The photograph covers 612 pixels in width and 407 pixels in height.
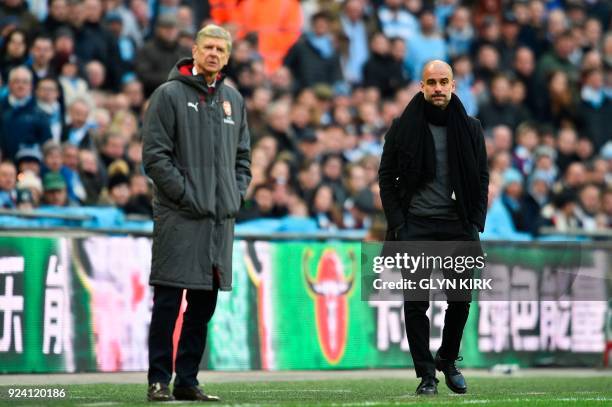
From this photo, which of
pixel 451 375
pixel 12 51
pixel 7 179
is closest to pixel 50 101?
pixel 12 51

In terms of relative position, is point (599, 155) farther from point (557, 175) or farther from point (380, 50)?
point (380, 50)

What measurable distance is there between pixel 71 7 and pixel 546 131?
774 cm

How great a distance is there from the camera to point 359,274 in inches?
591

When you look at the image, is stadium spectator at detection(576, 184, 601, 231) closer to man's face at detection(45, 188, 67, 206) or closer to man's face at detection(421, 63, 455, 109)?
man's face at detection(45, 188, 67, 206)

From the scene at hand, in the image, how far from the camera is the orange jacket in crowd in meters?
20.0

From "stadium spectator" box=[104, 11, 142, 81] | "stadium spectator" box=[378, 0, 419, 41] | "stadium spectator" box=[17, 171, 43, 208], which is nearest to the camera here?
"stadium spectator" box=[17, 171, 43, 208]

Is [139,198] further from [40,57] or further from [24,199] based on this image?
[40,57]

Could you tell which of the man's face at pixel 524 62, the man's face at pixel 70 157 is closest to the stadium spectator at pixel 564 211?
the man's face at pixel 524 62

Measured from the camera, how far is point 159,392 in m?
9.02

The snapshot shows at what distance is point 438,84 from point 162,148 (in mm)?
2134

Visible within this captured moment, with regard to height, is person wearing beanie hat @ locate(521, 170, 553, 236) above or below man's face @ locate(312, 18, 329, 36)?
below

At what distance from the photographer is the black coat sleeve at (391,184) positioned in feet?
33.1

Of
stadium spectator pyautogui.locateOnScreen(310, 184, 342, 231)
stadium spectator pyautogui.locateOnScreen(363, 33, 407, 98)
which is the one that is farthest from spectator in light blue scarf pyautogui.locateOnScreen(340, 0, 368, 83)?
stadium spectator pyautogui.locateOnScreen(310, 184, 342, 231)

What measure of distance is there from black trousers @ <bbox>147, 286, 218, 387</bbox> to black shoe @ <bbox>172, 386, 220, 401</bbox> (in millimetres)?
32
